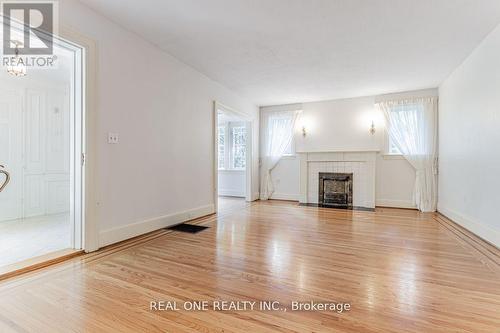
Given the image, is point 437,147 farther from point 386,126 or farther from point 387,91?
point 387,91

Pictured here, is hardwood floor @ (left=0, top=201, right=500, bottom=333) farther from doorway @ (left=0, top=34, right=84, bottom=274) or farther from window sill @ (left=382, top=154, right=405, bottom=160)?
window sill @ (left=382, top=154, right=405, bottom=160)

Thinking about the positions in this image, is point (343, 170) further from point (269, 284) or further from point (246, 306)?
point (246, 306)

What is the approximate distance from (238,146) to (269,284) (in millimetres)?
6111

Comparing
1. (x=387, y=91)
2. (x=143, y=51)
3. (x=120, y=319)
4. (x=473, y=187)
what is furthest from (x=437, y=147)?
(x=120, y=319)

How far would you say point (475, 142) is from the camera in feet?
11.6

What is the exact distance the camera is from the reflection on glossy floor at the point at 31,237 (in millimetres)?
2601

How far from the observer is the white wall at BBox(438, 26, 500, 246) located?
305 centimetres

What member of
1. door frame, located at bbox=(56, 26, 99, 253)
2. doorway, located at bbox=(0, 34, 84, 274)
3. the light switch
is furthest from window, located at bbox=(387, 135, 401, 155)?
doorway, located at bbox=(0, 34, 84, 274)

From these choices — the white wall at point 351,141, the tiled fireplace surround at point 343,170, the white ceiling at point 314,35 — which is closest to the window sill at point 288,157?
the white wall at point 351,141

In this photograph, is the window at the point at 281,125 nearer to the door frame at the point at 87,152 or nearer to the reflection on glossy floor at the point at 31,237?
the door frame at the point at 87,152

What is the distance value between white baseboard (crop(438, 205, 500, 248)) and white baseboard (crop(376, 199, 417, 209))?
2.93 feet

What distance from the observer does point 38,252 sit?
105 inches

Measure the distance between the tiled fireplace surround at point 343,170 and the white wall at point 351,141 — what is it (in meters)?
0.20

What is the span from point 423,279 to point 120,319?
2.40 m
